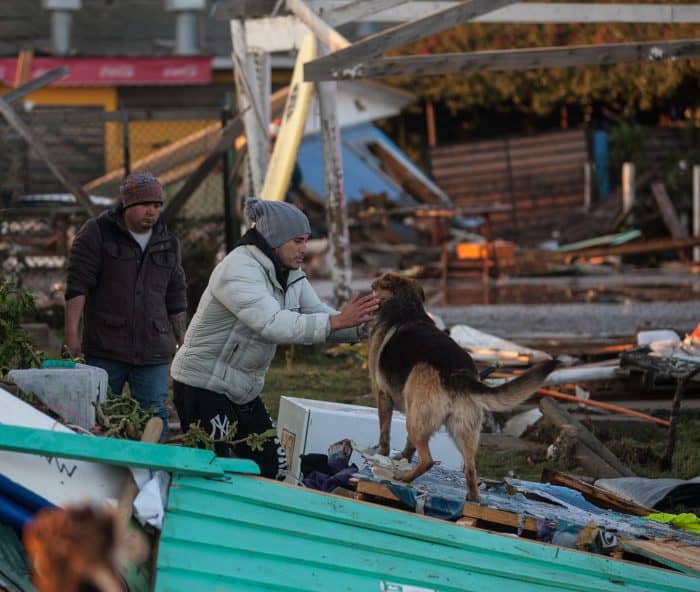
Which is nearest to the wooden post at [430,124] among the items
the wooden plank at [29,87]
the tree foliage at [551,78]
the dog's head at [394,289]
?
the tree foliage at [551,78]

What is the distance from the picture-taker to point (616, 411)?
395 inches

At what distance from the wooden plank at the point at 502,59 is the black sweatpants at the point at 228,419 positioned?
5221 mm

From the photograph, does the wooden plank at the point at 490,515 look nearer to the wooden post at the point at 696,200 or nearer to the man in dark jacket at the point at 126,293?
the man in dark jacket at the point at 126,293

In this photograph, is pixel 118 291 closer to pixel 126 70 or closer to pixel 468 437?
pixel 468 437

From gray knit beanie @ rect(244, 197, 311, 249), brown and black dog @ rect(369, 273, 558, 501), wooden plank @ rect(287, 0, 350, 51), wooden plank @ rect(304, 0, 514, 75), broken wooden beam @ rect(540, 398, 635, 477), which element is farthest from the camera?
wooden plank @ rect(287, 0, 350, 51)

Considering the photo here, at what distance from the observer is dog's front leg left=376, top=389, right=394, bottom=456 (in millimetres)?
6293

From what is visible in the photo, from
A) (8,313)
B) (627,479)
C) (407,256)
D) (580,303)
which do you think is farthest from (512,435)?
(407,256)

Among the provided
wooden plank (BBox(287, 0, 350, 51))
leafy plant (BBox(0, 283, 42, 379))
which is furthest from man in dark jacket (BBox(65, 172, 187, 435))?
wooden plank (BBox(287, 0, 350, 51))

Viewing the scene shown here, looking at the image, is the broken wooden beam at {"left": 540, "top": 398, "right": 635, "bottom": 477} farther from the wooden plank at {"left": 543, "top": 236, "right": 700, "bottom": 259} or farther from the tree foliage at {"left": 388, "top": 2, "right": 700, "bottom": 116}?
the tree foliage at {"left": 388, "top": 2, "right": 700, "bottom": 116}

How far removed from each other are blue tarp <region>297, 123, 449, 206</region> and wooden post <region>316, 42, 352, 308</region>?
43.0 ft

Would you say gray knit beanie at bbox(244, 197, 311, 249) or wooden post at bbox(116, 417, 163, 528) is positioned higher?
gray knit beanie at bbox(244, 197, 311, 249)

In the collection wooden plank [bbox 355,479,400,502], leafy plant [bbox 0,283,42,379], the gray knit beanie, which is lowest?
wooden plank [bbox 355,479,400,502]

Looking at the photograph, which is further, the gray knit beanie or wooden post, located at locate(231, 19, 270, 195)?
wooden post, located at locate(231, 19, 270, 195)

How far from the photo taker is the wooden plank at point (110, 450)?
4.53 m
